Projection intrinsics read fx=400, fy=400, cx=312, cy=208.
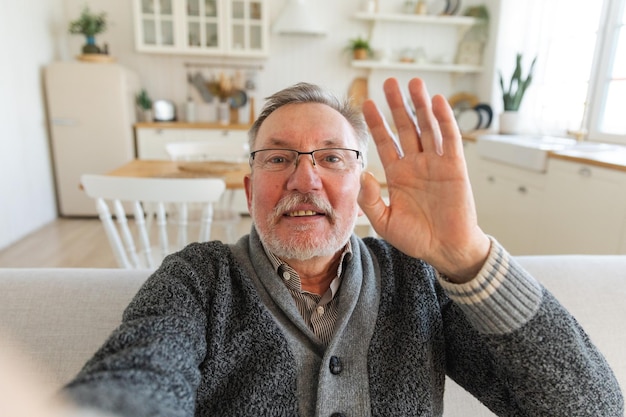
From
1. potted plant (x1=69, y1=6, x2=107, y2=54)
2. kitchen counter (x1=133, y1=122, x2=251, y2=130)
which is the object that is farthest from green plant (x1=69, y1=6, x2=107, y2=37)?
kitchen counter (x1=133, y1=122, x2=251, y2=130)

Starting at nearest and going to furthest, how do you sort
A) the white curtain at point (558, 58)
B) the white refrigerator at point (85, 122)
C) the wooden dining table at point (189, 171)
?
the wooden dining table at point (189, 171), the white curtain at point (558, 58), the white refrigerator at point (85, 122)

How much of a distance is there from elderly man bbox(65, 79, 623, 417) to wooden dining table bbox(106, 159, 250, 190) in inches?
42.0

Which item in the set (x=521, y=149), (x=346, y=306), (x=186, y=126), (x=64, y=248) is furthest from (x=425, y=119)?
(x=186, y=126)

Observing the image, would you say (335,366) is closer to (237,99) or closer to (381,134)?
(381,134)

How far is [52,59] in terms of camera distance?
12.6ft

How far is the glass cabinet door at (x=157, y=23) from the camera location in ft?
12.6

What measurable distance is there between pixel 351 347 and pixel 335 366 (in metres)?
0.06

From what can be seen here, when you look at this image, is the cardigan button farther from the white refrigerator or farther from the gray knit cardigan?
the white refrigerator

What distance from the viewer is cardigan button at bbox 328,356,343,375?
29.2 inches

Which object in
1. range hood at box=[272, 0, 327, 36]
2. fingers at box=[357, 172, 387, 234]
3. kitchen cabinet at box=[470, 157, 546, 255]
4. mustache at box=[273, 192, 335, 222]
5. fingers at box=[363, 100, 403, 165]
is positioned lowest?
kitchen cabinet at box=[470, 157, 546, 255]

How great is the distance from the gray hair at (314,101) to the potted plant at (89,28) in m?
3.64

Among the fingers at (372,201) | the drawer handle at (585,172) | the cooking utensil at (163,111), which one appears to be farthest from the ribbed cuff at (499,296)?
the cooking utensil at (163,111)

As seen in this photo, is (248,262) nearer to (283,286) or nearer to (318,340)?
(283,286)

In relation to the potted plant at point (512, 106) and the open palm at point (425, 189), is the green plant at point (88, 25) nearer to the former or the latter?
the potted plant at point (512, 106)
